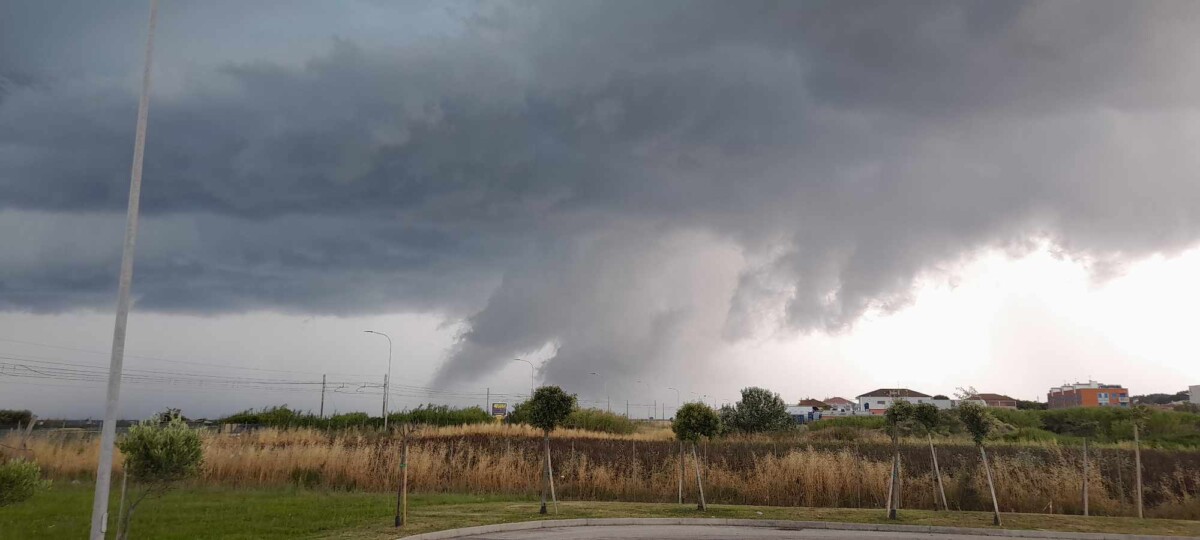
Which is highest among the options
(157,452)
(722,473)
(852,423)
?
(157,452)

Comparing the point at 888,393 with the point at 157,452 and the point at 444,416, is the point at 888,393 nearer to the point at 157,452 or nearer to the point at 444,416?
the point at 444,416

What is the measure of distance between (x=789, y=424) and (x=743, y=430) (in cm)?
497

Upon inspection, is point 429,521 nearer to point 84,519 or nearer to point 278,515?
point 278,515

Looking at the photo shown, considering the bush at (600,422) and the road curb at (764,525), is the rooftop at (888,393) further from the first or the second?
the road curb at (764,525)

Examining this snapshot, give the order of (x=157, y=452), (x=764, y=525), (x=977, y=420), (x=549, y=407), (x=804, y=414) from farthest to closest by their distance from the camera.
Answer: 1. (x=804, y=414)
2. (x=549, y=407)
3. (x=977, y=420)
4. (x=764, y=525)
5. (x=157, y=452)

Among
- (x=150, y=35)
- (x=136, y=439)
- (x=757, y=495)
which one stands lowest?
(x=757, y=495)

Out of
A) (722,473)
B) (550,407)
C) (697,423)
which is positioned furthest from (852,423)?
(550,407)

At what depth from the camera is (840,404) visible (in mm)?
150750

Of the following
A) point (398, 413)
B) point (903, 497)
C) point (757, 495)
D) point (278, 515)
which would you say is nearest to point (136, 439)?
point (278, 515)

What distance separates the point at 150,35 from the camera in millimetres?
16375

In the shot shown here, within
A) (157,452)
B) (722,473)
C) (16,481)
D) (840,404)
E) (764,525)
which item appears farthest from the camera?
(840,404)

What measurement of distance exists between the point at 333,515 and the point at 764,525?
12.6 meters

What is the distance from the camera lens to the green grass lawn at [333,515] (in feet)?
61.9

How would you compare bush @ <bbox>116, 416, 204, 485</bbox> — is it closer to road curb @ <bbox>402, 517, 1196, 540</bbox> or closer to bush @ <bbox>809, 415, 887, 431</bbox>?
road curb @ <bbox>402, 517, 1196, 540</bbox>
